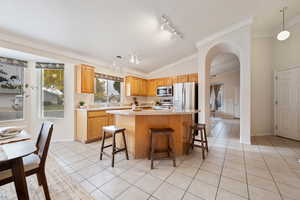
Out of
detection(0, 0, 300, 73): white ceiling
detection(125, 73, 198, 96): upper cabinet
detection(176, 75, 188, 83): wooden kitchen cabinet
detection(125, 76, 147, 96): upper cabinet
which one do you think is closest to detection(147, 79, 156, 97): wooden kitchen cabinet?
detection(125, 73, 198, 96): upper cabinet

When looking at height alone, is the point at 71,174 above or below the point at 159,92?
below

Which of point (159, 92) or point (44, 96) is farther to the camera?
point (159, 92)

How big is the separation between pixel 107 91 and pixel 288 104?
574 centimetres

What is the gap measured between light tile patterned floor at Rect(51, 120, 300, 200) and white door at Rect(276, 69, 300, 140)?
118cm

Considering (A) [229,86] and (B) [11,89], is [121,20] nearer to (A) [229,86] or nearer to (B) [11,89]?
(B) [11,89]

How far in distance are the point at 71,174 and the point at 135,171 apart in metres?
0.98

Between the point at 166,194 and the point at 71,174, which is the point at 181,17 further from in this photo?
the point at 71,174

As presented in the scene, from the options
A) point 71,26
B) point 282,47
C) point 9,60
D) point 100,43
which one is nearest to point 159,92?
point 100,43

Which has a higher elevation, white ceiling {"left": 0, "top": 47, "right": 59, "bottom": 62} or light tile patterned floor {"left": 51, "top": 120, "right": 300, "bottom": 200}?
white ceiling {"left": 0, "top": 47, "right": 59, "bottom": 62}

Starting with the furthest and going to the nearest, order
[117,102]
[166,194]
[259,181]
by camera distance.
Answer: [117,102]
[259,181]
[166,194]

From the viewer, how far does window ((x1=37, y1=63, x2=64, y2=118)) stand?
3447mm

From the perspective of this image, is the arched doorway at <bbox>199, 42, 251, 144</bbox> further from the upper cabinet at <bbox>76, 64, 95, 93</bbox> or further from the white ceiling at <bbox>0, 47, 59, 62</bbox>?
the white ceiling at <bbox>0, 47, 59, 62</bbox>

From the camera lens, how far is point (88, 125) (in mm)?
3344

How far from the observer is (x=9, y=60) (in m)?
2.86
